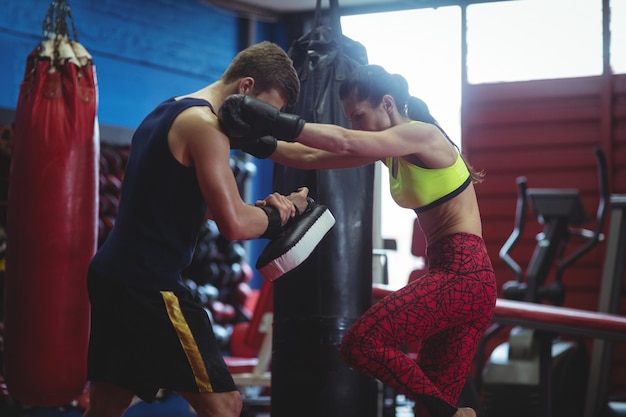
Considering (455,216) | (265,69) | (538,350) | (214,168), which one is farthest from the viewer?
(538,350)

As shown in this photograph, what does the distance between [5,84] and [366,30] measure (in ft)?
13.1

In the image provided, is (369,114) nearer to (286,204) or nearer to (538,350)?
(286,204)

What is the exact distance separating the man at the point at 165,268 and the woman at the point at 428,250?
0.90 ft

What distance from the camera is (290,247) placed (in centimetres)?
250

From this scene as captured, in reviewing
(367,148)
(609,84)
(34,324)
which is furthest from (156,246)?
(609,84)

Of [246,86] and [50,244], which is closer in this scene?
[246,86]

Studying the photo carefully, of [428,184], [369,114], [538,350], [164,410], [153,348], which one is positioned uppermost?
[369,114]

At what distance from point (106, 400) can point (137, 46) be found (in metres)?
5.73

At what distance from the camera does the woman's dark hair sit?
2.96 m

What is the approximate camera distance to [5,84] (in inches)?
254

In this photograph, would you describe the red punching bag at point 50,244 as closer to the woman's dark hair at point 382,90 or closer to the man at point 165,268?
the man at point 165,268

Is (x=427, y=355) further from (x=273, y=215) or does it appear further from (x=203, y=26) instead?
(x=203, y=26)

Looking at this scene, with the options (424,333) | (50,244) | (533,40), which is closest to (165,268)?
(424,333)

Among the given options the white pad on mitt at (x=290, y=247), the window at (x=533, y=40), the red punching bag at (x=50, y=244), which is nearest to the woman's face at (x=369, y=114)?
the white pad on mitt at (x=290, y=247)
